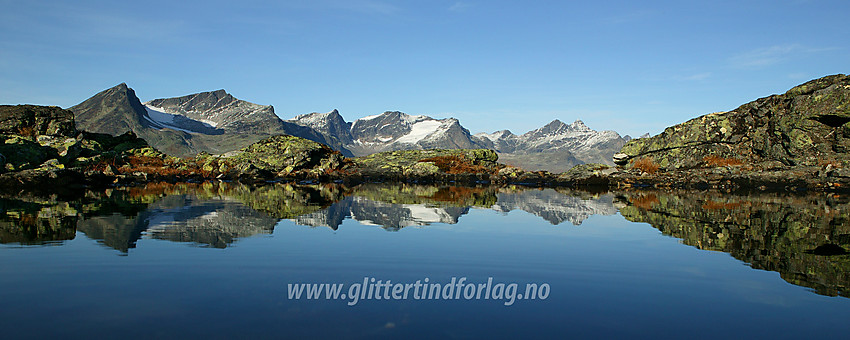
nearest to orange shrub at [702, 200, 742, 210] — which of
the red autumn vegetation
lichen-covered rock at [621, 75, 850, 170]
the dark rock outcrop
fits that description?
the dark rock outcrop

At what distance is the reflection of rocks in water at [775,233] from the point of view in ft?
29.9

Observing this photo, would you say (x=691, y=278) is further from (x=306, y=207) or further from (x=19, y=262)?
(x=306, y=207)

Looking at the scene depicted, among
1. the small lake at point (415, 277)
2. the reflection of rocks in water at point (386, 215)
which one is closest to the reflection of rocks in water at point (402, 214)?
the reflection of rocks in water at point (386, 215)

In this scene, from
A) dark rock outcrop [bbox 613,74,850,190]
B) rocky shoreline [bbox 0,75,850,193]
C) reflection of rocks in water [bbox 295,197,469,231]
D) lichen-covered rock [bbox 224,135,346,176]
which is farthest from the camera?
lichen-covered rock [bbox 224,135,346,176]

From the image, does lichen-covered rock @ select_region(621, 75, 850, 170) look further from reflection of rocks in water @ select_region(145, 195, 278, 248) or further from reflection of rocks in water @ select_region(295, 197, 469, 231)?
reflection of rocks in water @ select_region(145, 195, 278, 248)

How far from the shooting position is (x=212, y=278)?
8.10 meters

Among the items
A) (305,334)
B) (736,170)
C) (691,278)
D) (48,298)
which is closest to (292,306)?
(305,334)

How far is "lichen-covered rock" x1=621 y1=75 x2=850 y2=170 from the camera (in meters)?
36.0

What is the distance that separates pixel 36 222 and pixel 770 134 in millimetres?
45431

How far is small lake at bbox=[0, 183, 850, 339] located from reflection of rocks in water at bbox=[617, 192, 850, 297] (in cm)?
6

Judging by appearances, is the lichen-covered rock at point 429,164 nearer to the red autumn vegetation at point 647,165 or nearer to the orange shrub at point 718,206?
the red autumn vegetation at point 647,165

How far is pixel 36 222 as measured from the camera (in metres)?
14.2

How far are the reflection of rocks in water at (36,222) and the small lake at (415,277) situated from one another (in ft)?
0.25

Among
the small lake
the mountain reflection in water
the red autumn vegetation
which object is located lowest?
the small lake
